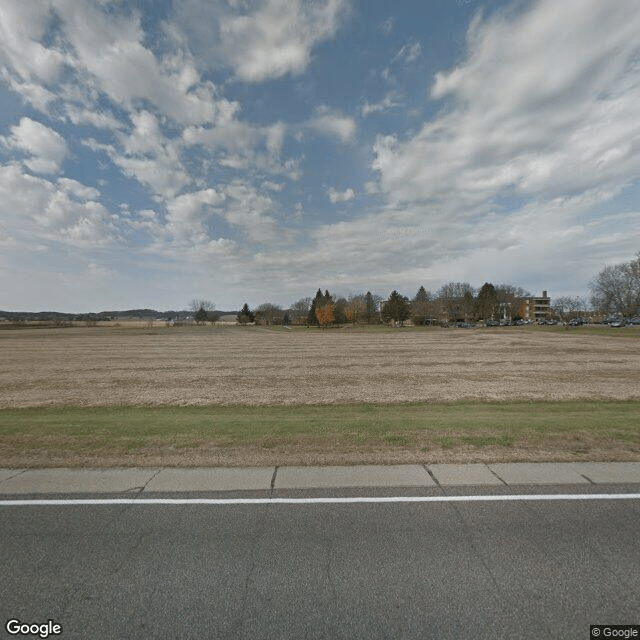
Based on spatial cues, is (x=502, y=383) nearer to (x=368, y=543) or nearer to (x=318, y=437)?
(x=318, y=437)

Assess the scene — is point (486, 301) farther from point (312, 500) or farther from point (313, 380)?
point (312, 500)

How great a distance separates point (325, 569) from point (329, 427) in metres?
4.48

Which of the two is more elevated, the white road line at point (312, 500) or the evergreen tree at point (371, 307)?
the evergreen tree at point (371, 307)

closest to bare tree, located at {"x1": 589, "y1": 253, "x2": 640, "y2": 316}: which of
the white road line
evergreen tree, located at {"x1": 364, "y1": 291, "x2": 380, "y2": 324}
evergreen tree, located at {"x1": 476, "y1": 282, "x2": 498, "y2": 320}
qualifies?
evergreen tree, located at {"x1": 476, "y1": 282, "x2": 498, "y2": 320}

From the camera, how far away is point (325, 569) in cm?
321

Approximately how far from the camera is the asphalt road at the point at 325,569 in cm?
268

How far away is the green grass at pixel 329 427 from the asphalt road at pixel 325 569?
2.34 meters

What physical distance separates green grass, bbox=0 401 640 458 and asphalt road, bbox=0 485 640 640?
234cm

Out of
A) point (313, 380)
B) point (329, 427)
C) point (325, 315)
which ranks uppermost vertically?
point (325, 315)

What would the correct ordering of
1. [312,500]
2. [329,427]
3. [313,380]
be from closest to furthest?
1. [312,500]
2. [329,427]
3. [313,380]

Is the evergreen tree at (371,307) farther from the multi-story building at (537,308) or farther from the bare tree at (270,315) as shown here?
the multi-story building at (537,308)

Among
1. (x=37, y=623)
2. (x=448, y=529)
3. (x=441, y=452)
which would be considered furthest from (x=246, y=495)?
(x=441, y=452)

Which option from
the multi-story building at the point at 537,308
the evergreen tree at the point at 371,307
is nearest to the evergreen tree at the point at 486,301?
the evergreen tree at the point at 371,307

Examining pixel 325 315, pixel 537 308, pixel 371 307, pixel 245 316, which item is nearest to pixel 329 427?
pixel 325 315
